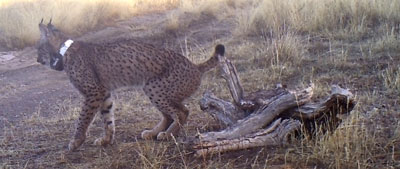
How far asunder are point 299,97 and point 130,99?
11.0 feet

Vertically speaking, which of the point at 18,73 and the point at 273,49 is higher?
the point at 273,49

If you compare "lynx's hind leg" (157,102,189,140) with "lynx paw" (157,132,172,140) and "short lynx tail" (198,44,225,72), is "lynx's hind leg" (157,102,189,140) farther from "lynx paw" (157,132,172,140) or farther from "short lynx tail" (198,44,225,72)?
"short lynx tail" (198,44,225,72)

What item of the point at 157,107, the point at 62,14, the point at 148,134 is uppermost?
the point at 157,107

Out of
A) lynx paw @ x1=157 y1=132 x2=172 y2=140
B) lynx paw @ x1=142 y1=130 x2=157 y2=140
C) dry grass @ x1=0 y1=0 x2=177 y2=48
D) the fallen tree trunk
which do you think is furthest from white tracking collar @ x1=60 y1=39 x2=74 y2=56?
dry grass @ x1=0 y1=0 x2=177 y2=48

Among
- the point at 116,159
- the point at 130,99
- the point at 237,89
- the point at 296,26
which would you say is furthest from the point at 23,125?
the point at 296,26

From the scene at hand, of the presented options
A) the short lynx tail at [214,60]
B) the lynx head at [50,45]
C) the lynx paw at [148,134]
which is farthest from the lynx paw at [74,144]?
the short lynx tail at [214,60]

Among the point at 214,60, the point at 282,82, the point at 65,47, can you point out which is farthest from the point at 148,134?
the point at 282,82

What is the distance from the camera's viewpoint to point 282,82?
7.30m

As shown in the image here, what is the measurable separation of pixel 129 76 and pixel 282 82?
2434mm

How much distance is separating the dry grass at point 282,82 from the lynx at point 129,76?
218 mm

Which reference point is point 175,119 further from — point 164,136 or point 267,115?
point 267,115

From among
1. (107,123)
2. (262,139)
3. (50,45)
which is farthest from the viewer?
(50,45)

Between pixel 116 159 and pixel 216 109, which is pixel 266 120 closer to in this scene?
pixel 216 109

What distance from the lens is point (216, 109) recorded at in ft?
17.3
